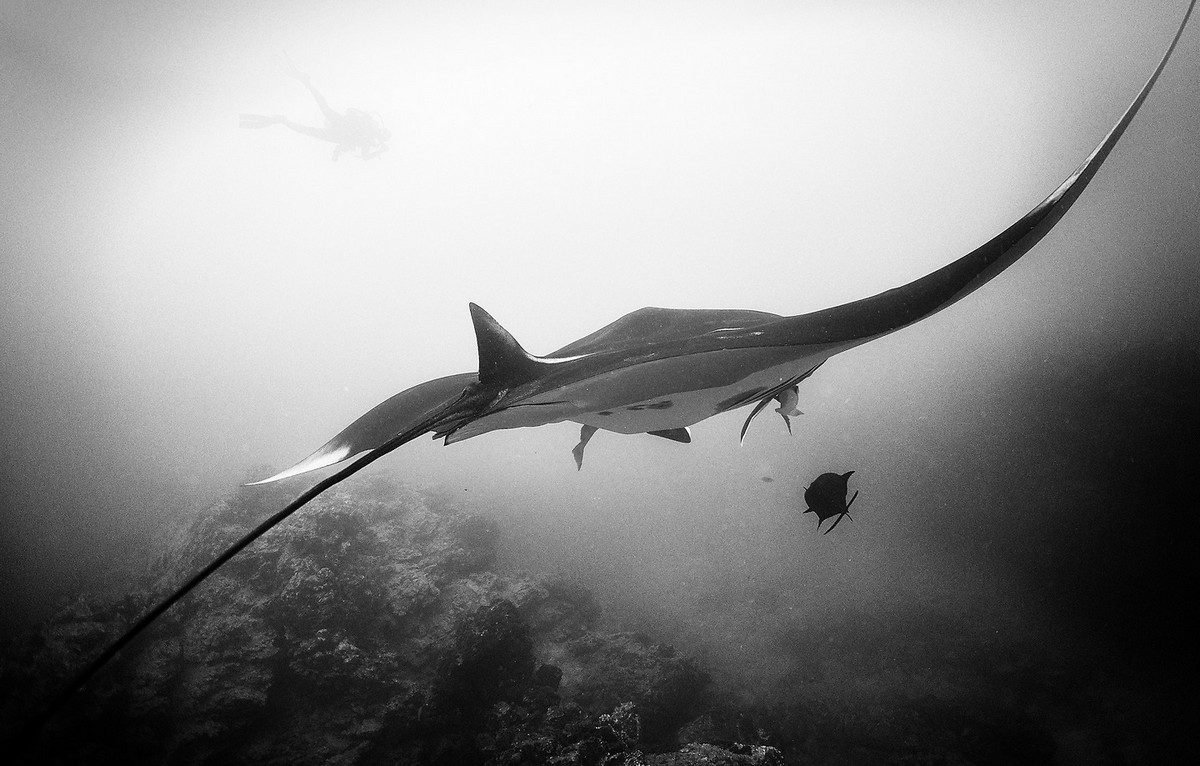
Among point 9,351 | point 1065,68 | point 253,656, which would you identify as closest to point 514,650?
point 253,656

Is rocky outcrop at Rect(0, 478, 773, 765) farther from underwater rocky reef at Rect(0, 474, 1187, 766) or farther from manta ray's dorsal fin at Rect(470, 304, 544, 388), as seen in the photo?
manta ray's dorsal fin at Rect(470, 304, 544, 388)

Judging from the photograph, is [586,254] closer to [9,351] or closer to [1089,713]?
[9,351]

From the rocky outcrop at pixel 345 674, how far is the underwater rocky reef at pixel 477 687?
0.09 feet

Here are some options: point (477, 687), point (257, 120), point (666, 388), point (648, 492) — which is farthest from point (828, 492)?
point (257, 120)

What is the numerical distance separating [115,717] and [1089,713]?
12.9 meters

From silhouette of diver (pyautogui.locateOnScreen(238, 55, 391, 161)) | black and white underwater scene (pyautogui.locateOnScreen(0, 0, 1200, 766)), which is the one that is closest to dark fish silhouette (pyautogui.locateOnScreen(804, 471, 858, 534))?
black and white underwater scene (pyautogui.locateOnScreen(0, 0, 1200, 766))

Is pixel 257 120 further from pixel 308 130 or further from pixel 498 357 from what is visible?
pixel 498 357

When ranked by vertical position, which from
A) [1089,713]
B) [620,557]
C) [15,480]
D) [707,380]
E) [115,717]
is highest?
[15,480]

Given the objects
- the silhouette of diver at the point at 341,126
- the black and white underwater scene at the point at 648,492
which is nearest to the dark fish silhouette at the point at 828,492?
the black and white underwater scene at the point at 648,492

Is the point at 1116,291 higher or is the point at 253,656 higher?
the point at 1116,291

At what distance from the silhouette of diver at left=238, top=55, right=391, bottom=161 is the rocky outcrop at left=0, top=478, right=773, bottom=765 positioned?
1501 centimetres

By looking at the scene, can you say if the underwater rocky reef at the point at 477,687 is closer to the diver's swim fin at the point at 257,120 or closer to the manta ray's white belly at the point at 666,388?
the manta ray's white belly at the point at 666,388

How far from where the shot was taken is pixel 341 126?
17266mm

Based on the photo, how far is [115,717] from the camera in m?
5.57
